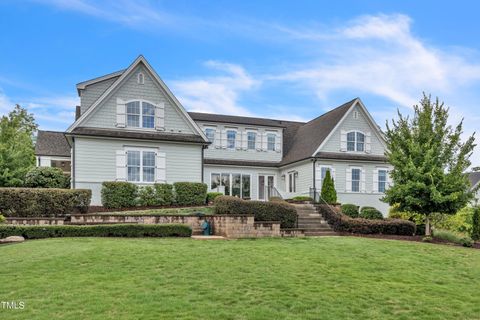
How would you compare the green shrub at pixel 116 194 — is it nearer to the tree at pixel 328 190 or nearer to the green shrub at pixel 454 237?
the tree at pixel 328 190

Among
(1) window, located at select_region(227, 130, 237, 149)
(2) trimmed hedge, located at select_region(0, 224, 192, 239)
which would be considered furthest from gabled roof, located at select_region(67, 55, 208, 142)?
(2) trimmed hedge, located at select_region(0, 224, 192, 239)

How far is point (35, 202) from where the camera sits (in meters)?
16.6

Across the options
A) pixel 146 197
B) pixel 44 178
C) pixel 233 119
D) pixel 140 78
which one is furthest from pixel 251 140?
pixel 44 178

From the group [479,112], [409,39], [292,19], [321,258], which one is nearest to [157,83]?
[292,19]

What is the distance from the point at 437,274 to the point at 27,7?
16.7 metres

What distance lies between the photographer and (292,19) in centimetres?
1531

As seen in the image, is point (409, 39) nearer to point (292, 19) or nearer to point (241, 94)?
point (292, 19)

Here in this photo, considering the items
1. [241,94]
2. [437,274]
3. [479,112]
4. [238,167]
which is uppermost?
[241,94]

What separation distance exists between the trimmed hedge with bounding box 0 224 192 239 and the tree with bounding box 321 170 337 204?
1178 centimetres

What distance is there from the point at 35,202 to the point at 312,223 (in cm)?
1285

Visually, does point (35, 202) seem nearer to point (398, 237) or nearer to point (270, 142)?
point (398, 237)

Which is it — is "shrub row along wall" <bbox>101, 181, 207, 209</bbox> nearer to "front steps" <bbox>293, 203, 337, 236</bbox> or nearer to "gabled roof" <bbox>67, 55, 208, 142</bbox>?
"gabled roof" <bbox>67, 55, 208, 142</bbox>

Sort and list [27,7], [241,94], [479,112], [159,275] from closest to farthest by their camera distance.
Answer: [159,275] → [27,7] → [479,112] → [241,94]

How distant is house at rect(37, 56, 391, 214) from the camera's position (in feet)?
66.9
